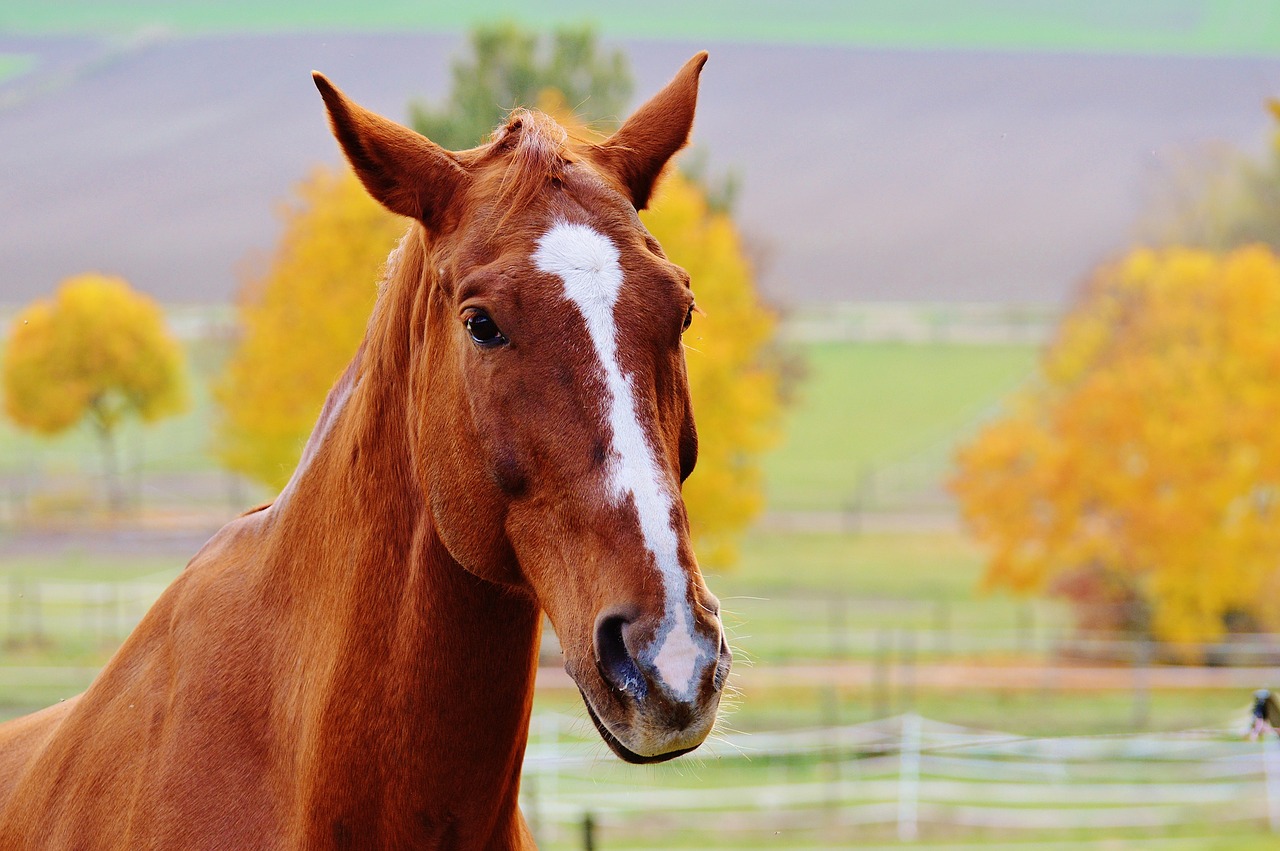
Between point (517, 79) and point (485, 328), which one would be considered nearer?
point (485, 328)

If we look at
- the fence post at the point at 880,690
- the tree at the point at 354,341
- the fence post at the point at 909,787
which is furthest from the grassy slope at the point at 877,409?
the fence post at the point at 909,787

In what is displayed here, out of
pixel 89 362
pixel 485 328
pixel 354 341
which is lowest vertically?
pixel 485 328

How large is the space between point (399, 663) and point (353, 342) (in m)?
20.0

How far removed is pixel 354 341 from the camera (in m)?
21.6

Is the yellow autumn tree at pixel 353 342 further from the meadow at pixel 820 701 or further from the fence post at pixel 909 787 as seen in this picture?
the fence post at pixel 909 787

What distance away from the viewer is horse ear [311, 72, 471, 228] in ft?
7.50

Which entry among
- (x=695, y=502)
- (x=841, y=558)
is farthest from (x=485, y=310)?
(x=841, y=558)

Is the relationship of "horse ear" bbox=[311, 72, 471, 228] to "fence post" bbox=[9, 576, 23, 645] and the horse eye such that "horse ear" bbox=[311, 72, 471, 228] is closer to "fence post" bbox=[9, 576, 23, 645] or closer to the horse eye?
the horse eye

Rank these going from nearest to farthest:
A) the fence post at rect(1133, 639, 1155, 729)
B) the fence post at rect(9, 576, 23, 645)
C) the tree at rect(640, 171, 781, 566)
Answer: the fence post at rect(1133, 639, 1155, 729)
the tree at rect(640, 171, 781, 566)
the fence post at rect(9, 576, 23, 645)

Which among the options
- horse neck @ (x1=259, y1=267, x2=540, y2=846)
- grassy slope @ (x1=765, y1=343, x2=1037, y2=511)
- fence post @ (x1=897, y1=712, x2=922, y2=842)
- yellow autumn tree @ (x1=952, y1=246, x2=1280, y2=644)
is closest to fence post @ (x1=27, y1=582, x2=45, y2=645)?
fence post @ (x1=897, y1=712, x2=922, y2=842)

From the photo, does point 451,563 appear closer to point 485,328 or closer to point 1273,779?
point 485,328

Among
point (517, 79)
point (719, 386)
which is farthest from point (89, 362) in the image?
point (719, 386)

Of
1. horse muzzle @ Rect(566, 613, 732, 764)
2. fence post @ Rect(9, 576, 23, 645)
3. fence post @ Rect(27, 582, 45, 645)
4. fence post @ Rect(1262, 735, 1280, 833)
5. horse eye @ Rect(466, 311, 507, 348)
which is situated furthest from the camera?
fence post @ Rect(9, 576, 23, 645)

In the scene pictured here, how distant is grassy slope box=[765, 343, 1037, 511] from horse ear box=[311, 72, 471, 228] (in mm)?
46196
